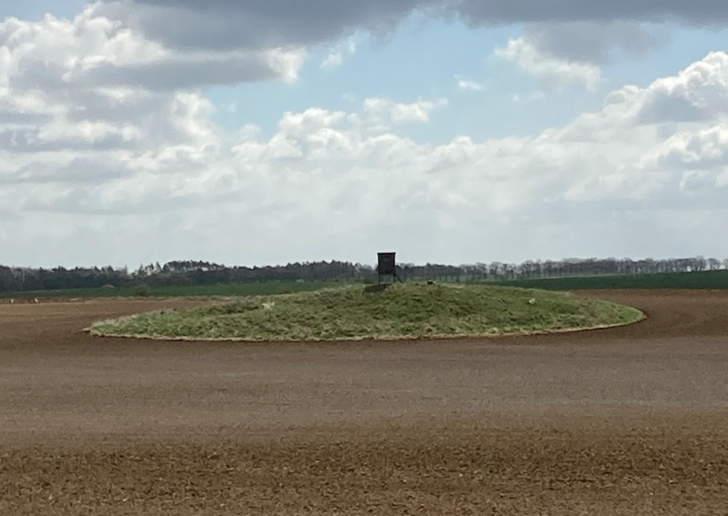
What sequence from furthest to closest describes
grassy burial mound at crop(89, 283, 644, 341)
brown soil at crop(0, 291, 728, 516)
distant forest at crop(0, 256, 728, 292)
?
1. distant forest at crop(0, 256, 728, 292)
2. grassy burial mound at crop(89, 283, 644, 341)
3. brown soil at crop(0, 291, 728, 516)

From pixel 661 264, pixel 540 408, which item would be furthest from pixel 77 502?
pixel 661 264

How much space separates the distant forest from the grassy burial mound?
202ft

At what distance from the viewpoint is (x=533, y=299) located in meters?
37.0

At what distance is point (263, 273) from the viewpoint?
417ft

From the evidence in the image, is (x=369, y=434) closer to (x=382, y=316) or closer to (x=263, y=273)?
(x=382, y=316)

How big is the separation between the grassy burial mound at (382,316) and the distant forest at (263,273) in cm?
6146

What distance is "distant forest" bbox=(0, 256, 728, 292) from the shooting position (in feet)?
358

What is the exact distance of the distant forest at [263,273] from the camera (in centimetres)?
10912

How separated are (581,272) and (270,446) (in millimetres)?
119640

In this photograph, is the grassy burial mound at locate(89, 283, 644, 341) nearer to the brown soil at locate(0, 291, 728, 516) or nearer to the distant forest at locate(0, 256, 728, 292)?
the brown soil at locate(0, 291, 728, 516)

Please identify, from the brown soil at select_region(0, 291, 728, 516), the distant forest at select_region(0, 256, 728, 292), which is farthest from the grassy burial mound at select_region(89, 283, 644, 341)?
the distant forest at select_region(0, 256, 728, 292)

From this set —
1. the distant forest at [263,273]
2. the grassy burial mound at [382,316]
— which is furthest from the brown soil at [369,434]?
the distant forest at [263,273]

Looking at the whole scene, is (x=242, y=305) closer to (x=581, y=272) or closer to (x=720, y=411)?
(x=720, y=411)

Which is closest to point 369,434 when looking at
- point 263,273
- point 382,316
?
point 382,316
